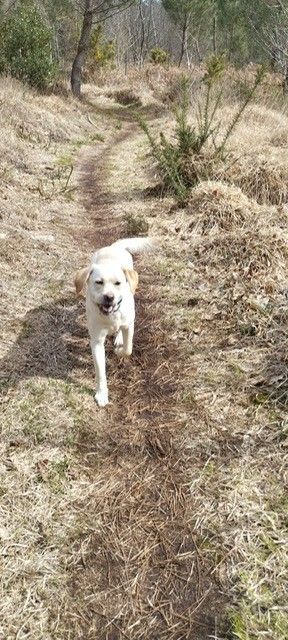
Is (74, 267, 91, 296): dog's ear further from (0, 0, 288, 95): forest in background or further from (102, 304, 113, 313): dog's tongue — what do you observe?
(0, 0, 288, 95): forest in background

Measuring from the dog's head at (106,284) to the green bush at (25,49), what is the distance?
43.3 feet

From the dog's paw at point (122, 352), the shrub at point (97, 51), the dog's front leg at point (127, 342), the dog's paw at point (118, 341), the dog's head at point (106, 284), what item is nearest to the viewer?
the dog's head at point (106, 284)

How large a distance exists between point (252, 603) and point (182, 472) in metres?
0.83

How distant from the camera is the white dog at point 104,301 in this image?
3.13 m

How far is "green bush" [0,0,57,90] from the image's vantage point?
14117 millimetres

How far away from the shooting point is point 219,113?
11.1 metres

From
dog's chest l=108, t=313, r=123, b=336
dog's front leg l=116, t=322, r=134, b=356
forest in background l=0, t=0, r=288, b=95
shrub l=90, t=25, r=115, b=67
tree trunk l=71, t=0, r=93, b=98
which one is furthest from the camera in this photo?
shrub l=90, t=25, r=115, b=67

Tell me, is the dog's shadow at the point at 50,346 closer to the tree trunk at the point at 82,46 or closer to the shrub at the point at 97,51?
the tree trunk at the point at 82,46

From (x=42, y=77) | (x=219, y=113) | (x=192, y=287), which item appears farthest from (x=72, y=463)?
(x=42, y=77)

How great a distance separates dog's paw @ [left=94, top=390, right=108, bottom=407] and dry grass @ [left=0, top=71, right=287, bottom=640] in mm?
66

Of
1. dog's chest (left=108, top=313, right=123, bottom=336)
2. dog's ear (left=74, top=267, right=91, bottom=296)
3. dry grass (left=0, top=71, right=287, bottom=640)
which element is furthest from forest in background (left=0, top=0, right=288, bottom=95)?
dog's chest (left=108, top=313, right=123, bottom=336)

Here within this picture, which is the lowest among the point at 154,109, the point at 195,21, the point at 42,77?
the point at 154,109

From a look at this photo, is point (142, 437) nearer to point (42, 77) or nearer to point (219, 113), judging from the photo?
point (219, 113)

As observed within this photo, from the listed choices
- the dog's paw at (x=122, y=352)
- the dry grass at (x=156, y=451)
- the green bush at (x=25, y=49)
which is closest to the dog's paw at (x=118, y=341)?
the dog's paw at (x=122, y=352)
